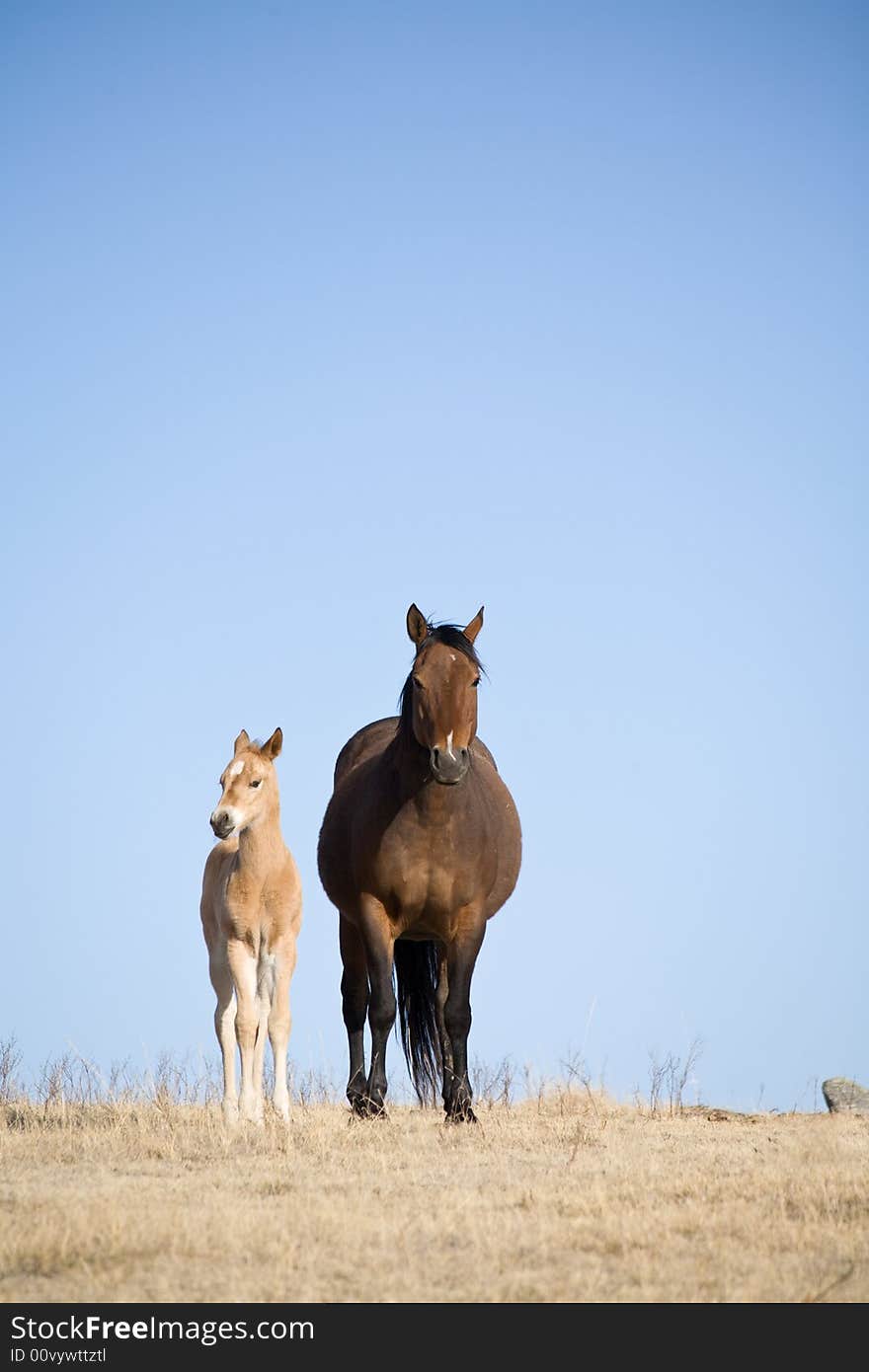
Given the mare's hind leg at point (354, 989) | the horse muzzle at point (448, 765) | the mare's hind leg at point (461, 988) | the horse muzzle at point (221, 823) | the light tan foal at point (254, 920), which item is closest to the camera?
the horse muzzle at point (448, 765)

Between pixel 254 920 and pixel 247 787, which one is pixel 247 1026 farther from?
pixel 247 787

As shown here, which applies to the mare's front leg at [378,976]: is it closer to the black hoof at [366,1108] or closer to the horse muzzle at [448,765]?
the black hoof at [366,1108]

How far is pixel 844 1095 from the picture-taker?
41.2 feet

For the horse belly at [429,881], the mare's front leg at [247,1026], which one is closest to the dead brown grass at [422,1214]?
the mare's front leg at [247,1026]

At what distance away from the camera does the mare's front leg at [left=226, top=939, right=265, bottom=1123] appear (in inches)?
355

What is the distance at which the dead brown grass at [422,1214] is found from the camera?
15.2 feet

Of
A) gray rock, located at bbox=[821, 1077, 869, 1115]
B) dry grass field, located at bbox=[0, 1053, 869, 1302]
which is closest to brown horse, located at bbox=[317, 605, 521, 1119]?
dry grass field, located at bbox=[0, 1053, 869, 1302]

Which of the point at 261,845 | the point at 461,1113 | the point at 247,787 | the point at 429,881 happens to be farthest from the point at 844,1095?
the point at 247,787

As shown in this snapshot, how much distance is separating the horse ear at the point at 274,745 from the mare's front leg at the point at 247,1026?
50.1 inches

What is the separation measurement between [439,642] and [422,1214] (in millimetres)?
4495

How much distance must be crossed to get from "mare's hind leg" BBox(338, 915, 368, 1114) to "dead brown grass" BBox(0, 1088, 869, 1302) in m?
1.88

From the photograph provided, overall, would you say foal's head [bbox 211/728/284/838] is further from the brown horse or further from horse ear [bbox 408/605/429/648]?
horse ear [bbox 408/605/429/648]

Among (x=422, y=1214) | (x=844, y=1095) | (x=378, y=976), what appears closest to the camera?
(x=422, y=1214)

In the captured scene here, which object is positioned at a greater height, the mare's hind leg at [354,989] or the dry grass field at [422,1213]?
the mare's hind leg at [354,989]
